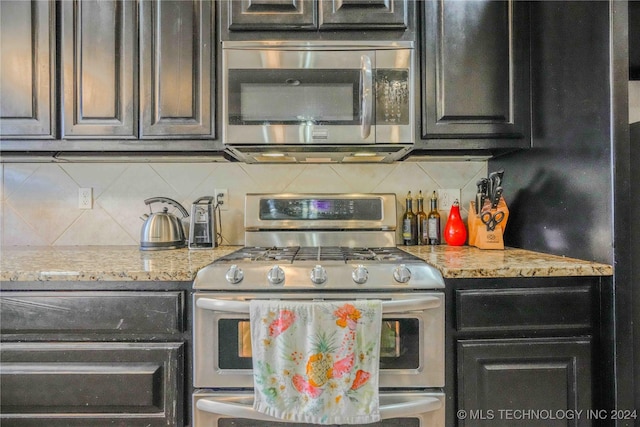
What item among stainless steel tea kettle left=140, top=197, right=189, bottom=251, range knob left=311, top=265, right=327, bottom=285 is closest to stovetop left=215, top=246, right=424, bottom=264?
range knob left=311, top=265, right=327, bottom=285

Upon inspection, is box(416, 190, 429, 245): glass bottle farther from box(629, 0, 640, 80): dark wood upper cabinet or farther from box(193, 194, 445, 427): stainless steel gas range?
box(629, 0, 640, 80): dark wood upper cabinet

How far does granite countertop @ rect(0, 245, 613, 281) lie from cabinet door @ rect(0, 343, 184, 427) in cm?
22

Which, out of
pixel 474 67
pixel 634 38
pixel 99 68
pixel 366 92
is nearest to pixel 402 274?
pixel 366 92

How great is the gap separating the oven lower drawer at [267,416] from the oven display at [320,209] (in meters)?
0.79

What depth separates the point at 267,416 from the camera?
42.6 inches

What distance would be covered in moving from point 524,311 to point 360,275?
0.53 metres

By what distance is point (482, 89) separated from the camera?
143 cm

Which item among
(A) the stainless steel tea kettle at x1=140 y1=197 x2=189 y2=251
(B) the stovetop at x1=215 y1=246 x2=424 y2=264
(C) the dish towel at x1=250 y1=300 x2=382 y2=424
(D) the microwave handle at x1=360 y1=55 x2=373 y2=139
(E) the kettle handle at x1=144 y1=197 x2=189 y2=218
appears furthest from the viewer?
(E) the kettle handle at x1=144 y1=197 x2=189 y2=218

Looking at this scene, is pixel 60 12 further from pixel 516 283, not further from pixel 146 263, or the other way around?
pixel 516 283

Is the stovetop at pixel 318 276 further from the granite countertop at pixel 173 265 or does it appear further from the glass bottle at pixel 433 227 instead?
the glass bottle at pixel 433 227

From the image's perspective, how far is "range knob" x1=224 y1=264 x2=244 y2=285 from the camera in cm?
111

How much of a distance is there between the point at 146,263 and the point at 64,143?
25.9 inches

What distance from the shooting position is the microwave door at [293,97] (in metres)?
1.38

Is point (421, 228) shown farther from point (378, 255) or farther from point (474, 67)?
point (474, 67)
